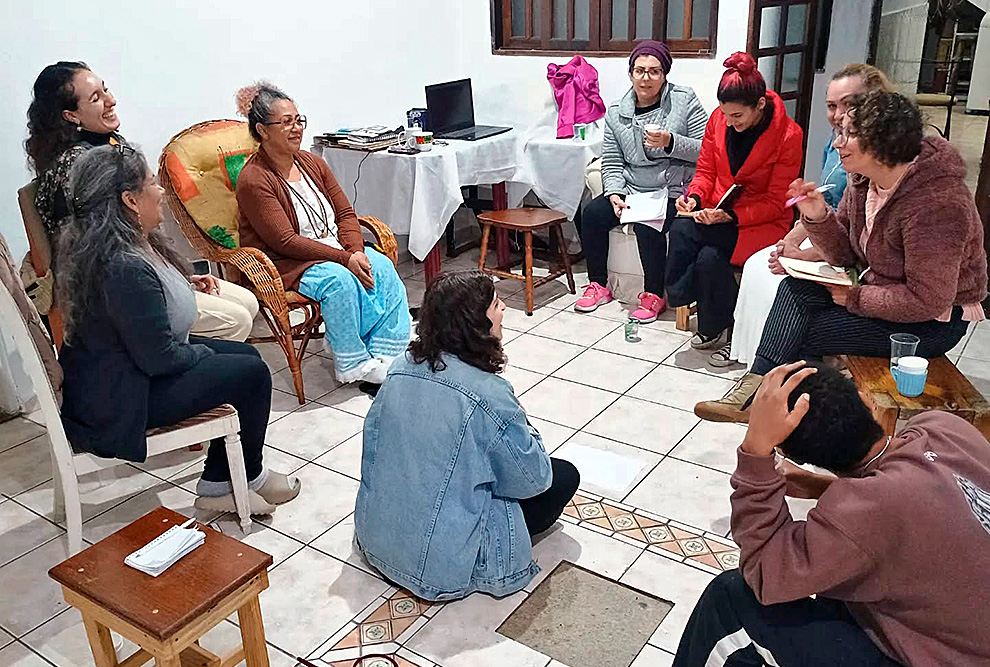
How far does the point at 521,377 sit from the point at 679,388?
64cm

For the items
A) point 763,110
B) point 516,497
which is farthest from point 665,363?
point 516,497

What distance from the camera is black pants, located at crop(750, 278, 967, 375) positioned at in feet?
8.54

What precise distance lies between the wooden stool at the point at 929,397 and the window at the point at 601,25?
8.25 ft

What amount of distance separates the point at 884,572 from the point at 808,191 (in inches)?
62.3

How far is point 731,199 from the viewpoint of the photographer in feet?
12.5

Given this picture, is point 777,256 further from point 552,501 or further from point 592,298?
point 592,298

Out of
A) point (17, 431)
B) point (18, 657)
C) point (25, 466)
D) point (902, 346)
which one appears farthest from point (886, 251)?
point (17, 431)

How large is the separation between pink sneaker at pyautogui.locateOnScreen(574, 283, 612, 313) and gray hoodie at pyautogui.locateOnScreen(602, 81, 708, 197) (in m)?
0.48

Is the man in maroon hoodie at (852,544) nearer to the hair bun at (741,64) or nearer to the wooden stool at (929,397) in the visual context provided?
the wooden stool at (929,397)

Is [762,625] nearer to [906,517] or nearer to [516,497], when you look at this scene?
[906,517]

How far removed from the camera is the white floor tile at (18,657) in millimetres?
2176

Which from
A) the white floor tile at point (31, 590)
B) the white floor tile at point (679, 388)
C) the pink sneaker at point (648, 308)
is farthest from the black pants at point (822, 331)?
the white floor tile at point (31, 590)

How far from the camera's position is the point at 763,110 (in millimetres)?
3707

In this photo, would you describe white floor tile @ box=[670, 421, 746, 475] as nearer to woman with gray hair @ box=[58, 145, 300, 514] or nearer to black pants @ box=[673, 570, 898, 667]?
black pants @ box=[673, 570, 898, 667]
